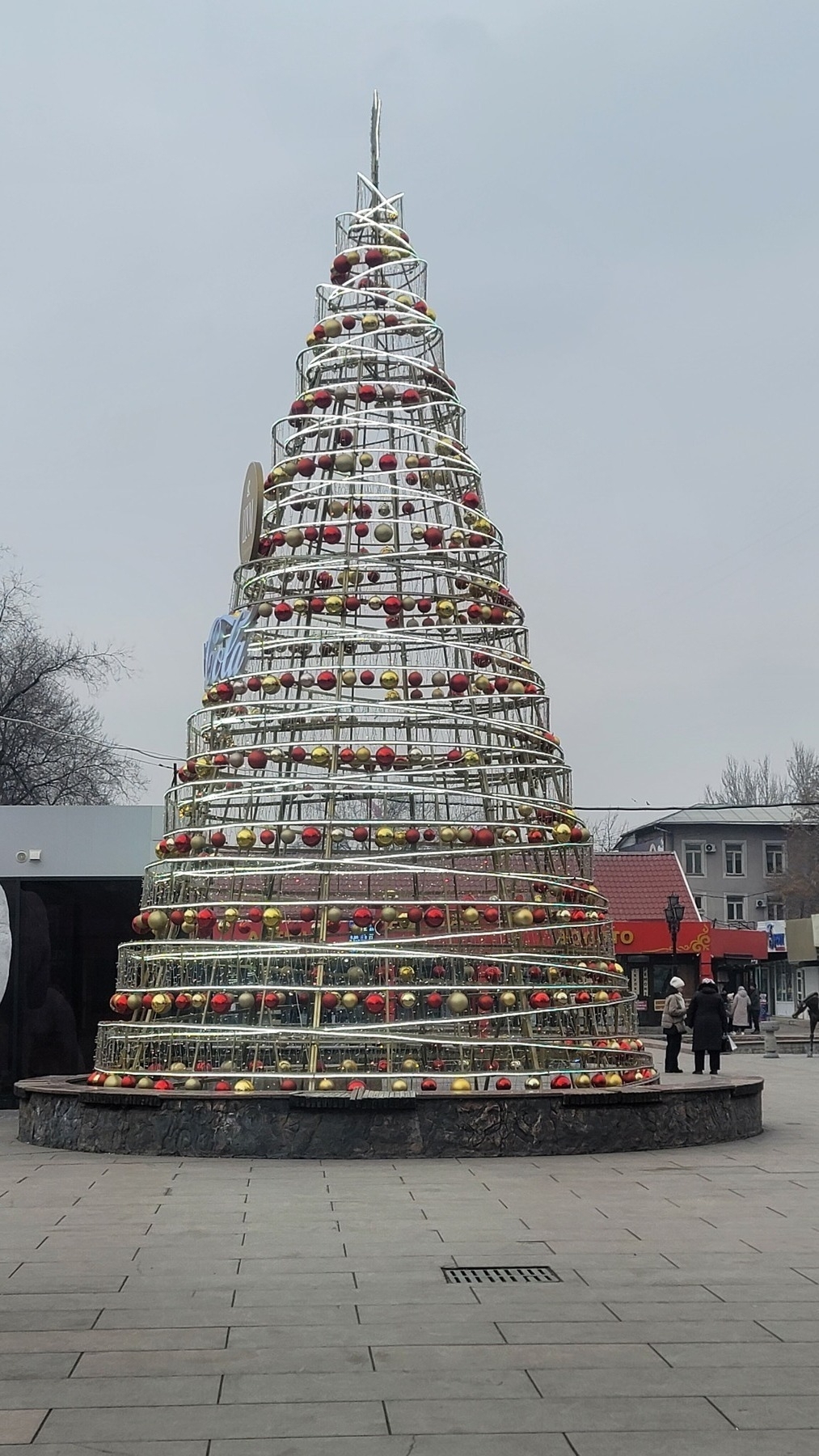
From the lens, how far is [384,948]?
13.3 m

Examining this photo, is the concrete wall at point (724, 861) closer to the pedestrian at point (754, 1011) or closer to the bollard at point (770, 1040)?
the pedestrian at point (754, 1011)

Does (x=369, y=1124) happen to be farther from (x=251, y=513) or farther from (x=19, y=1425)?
(x=19, y=1425)

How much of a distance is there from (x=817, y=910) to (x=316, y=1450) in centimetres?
7488

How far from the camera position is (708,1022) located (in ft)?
65.5

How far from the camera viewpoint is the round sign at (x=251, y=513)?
51.1ft

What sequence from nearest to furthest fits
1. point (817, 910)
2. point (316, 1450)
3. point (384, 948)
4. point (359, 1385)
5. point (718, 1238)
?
point (316, 1450), point (359, 1385), point (718, 1238), point (384, 948), point (817, 910)

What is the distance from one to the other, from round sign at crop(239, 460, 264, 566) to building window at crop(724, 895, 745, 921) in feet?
244

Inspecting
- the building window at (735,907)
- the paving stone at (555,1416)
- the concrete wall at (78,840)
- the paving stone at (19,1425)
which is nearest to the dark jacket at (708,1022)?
the concrete wall at (78,840)

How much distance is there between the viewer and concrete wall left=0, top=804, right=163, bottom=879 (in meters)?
19.1

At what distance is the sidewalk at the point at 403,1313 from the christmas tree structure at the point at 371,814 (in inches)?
70.5

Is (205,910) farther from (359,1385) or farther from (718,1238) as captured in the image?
(359,1385)

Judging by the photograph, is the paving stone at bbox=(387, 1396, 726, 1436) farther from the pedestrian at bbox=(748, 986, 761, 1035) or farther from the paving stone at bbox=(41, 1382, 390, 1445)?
the pedestrian at bbox=(748, 986, 761, 1035)

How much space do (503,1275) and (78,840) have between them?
12110 mm

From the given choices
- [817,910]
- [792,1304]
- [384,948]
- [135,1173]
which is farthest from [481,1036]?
[817,910]
